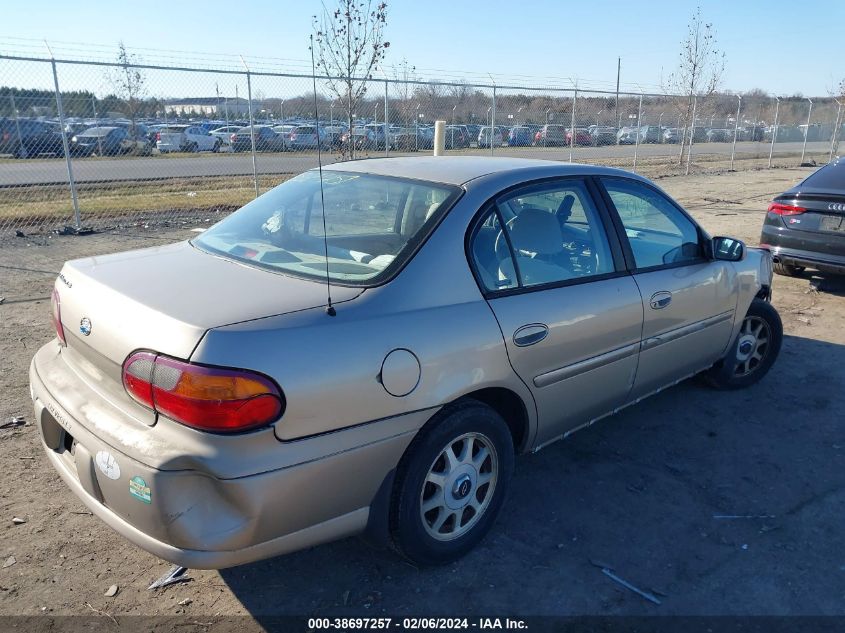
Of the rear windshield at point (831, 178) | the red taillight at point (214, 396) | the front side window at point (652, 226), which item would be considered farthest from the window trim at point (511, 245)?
the rear windshield at point (831, 178)

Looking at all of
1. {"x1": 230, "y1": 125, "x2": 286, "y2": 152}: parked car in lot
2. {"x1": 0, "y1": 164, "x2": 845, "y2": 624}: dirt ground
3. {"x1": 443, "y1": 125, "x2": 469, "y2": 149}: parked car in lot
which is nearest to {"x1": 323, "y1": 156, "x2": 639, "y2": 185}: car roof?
{"x1": 0, "y1": 164, "x2": 845, "y2": 624}: dirt ground

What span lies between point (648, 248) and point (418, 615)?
8.00ft

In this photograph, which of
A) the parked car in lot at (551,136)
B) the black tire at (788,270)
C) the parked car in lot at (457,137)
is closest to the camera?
the black tire at (788,270)

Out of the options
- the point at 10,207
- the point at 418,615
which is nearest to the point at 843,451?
the point at 418,615

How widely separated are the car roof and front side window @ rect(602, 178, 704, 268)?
0.14 m

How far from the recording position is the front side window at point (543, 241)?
9.94 ft

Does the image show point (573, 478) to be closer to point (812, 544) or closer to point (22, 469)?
point (812, 544)

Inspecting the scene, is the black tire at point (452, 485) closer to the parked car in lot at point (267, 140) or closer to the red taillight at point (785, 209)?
the red taillight at point (785, 209)

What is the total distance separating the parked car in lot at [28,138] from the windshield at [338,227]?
12811mm

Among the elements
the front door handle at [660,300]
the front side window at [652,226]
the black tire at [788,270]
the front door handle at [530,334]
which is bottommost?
the black tire at [788,270]

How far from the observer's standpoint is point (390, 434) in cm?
252

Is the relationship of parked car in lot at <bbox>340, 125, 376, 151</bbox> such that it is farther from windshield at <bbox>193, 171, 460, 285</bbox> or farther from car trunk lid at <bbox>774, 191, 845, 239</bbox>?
windshield at <bbox>193, 171, 460, 285</bbox>

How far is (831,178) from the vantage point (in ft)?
24.0

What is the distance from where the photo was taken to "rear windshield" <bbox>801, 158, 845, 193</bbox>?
7.12 metres
